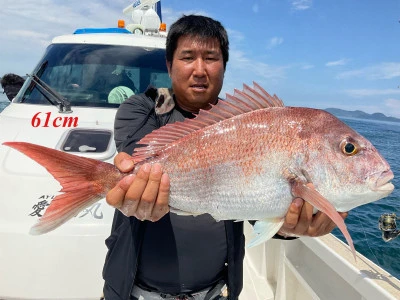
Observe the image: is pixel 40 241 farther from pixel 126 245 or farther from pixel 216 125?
pixel 216 125

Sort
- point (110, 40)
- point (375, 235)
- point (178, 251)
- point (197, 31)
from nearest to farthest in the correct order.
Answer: point (178, 251)
point (197, 31)
point (110, 40)
point (375, 235)

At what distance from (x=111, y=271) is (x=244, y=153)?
1.27 metres

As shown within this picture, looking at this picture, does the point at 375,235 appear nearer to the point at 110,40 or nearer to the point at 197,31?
the point at 110,40

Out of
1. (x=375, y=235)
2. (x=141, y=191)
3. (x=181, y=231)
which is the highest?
(x=141, y=191)

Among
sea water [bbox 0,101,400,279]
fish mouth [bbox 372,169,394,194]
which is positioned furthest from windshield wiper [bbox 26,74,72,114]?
sea water [bbox 0,101,400,279]

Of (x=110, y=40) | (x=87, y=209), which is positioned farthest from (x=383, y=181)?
(x=110, y=40)

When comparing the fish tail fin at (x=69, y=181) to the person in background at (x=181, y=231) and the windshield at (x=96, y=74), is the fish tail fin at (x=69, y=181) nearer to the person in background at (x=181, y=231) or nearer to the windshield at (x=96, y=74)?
the person in background at (x=181, y=231)

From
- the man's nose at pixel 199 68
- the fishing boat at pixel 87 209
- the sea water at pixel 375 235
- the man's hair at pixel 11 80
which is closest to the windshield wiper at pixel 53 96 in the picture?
the fishing boat at pixel 87 209

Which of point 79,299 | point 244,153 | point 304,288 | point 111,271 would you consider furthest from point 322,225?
point 79,299

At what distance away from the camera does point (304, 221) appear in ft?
6.63

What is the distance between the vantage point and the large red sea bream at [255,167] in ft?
6.20

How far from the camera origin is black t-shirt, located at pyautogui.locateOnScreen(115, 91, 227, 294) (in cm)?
230

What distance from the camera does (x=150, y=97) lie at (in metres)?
2.67

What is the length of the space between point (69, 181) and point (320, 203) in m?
1.37
